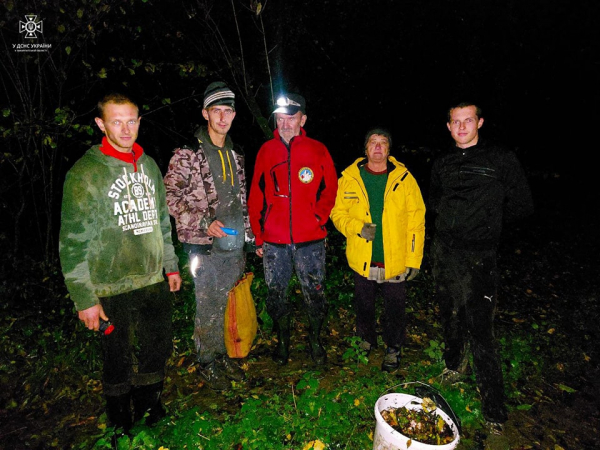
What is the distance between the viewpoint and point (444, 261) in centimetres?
357

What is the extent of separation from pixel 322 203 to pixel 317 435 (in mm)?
2324

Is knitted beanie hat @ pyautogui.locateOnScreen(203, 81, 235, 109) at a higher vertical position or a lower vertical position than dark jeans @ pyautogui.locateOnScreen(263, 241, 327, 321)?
higher

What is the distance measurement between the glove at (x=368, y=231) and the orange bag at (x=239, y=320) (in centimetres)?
132

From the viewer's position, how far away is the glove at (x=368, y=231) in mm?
3768

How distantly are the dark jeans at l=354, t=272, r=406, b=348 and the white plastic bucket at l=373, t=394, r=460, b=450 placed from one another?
1.10 m

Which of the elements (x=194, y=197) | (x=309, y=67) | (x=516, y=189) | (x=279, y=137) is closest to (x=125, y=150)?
(x=194, y=197)

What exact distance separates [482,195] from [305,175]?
1.74 meters

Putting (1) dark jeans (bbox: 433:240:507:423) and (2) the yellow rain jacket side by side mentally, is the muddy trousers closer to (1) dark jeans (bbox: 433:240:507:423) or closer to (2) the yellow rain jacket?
(2) the yellow rain jacket

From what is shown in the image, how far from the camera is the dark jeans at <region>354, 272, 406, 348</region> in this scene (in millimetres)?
3994

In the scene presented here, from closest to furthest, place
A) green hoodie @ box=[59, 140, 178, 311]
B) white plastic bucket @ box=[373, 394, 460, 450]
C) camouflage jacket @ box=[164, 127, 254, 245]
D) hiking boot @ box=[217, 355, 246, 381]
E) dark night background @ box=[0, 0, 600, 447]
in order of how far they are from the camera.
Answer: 1. white plastic bucket @ box=[373, 394, 460, 450]
2. green hoodie @ box=[59, 140, 178, 311]
3. camouflage jacket @ box=[164, 127, 254, 245]
4. hiking boot @ box=[217, 355, 246, 381]
5. dark night background @ box=[0, 0, 600, 447]

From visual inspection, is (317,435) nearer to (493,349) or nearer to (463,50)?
(493,349)

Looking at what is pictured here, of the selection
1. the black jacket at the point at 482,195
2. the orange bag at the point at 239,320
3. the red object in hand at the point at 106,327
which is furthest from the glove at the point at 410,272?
the red object in hand at the point at 106,327

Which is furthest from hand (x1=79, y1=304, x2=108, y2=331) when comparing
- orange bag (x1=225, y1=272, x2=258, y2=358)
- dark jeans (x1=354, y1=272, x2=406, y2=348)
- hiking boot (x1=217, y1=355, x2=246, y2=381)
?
dark jeans (x1=354, y1=272, x2=406, y2=348)

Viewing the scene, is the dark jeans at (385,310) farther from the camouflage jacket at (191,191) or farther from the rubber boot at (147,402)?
the rubber boot at (147,402)
